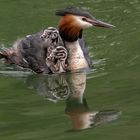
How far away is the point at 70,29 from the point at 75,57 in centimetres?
48

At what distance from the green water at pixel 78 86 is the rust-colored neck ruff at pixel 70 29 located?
0.59 meters

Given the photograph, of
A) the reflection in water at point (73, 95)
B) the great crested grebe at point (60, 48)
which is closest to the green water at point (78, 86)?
the reflection in water at point (73, 95)

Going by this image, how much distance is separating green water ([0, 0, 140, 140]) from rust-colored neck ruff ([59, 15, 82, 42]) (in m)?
0.59

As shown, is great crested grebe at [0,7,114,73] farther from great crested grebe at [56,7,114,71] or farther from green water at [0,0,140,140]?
green water at [0,0,140,140]

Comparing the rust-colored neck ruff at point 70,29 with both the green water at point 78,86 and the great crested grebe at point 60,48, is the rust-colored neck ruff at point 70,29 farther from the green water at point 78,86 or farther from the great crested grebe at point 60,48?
the green water at point 78,86

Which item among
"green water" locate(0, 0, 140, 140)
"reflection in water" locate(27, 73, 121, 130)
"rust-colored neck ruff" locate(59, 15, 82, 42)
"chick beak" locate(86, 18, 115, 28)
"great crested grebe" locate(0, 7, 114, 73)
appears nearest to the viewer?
"green water" locate(0, 0, 140, 140)

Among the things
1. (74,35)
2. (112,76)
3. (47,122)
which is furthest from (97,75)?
(47,122)

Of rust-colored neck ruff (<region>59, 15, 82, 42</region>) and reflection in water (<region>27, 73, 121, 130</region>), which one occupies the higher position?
rust-colored neck ruff (<region>59, 15, 82, 42</region>)

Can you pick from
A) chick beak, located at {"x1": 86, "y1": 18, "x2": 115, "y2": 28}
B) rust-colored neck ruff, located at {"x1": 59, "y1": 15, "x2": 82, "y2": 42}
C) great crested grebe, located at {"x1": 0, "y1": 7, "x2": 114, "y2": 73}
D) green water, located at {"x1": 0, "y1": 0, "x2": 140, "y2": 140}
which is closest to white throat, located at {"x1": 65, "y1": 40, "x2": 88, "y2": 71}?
great crested grebe, located at {"x1": 0, "y1": 7, "x2": 114, "y2": 73}

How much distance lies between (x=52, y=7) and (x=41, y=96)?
5682 mm

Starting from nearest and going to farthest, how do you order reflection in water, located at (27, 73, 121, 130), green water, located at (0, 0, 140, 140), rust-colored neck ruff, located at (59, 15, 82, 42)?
1. green water, located at (0, 0, 140, 140)
2. reflection in water, located at (27, 73, 121, 130)
3. rust-colored neck ruff, located at (59, 15, 82, 42)

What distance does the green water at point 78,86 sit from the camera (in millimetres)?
7047

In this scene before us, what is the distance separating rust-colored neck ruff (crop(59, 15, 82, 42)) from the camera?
1098cm

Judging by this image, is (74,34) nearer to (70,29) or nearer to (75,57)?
(70,29)
